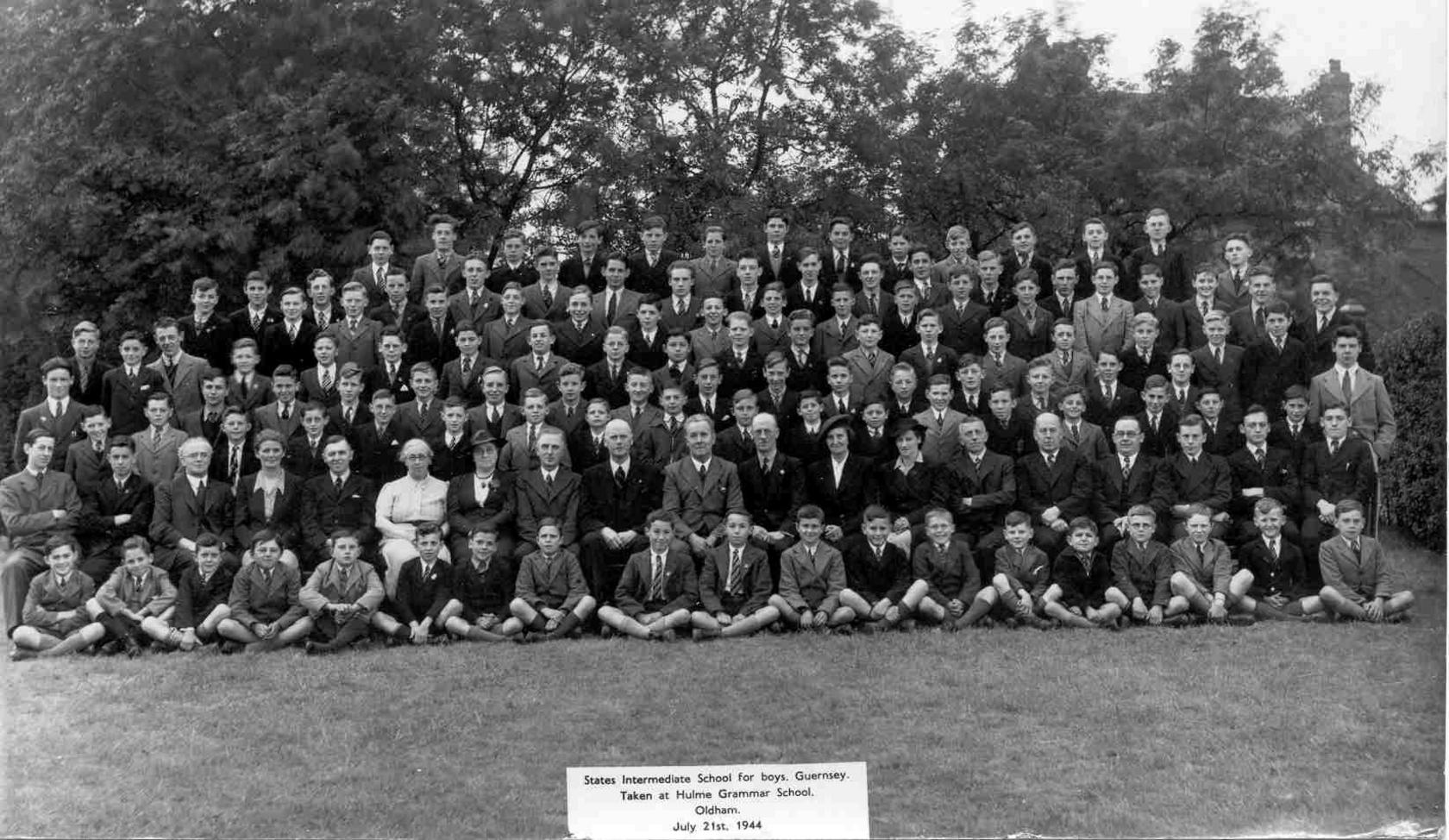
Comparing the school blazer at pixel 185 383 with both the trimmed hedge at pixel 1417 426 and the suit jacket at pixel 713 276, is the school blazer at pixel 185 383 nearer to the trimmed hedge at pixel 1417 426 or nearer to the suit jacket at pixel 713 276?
the suit jacket at pixel 713 276

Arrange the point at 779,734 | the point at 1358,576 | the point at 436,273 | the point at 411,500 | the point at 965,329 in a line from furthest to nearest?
the point at 436,273 → the point at 965,329 → the point at 411,500 → the point at 1358,576 → the point at 779,734

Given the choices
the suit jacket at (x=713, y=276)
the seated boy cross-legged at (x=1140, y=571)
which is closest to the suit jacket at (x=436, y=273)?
the suit jacket at (x=713, y=276)

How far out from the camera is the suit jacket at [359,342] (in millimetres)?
9484

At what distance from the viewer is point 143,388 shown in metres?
9.05

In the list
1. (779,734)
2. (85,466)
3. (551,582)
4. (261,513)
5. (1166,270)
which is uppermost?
(1166,270)

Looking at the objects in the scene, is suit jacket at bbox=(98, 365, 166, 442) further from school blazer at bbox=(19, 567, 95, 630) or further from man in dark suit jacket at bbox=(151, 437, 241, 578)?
school blazer at bbox=(19, 567, 95, 630)

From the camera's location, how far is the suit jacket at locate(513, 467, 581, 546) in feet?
27.9

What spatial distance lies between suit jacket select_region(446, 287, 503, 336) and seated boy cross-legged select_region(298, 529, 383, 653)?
2150 millimetres

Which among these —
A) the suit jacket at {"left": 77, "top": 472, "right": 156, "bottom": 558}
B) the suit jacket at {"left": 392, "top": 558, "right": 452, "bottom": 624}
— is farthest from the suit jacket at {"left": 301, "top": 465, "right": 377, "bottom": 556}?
the suit jacket at {"left": 77, "top": 472, "right": 156, "bottom": 558}

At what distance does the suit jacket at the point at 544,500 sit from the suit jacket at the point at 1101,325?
364cm

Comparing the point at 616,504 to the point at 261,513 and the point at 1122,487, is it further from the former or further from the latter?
the point at 1122,487

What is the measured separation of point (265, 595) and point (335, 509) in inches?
30.4

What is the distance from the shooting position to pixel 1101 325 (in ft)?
31.2

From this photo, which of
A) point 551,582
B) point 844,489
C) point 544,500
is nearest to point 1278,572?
point 844,489
